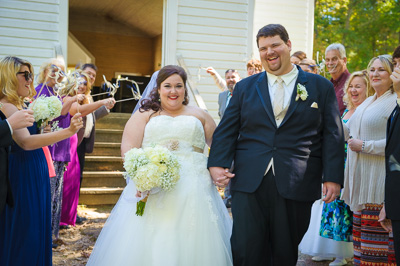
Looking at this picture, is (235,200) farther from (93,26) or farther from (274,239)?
(93,26)

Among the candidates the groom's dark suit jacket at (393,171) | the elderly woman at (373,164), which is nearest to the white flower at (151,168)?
the groom's dark suit jacket at (393,171)

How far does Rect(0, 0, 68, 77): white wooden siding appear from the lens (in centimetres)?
918

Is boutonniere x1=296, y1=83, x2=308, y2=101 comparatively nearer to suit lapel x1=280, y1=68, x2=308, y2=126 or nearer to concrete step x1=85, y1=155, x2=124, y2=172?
suit lapel x1=280, y1=68, x2=308, y2=126

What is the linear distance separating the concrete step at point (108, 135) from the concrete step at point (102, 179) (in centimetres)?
126

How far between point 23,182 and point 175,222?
1.34 m

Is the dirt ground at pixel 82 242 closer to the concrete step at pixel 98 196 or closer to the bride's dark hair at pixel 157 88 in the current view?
the concrete step at pixel 98 196

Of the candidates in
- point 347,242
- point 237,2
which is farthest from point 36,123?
point 237,2

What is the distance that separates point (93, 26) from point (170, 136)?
17.3 metres

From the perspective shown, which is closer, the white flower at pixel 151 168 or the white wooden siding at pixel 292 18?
the white flower at pixel 151 168

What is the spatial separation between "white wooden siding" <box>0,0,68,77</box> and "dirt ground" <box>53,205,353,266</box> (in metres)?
3.70

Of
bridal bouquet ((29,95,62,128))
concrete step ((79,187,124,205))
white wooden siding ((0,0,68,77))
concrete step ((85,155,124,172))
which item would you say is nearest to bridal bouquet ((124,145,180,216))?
bridal bouquet ((29,95,62,128))

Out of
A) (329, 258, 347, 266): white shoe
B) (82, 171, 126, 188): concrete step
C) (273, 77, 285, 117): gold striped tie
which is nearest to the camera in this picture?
(273, 77, 285, 117): gold striped tie

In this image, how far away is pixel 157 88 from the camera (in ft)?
14.3

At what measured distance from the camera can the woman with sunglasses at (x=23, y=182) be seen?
3656 millimetres
